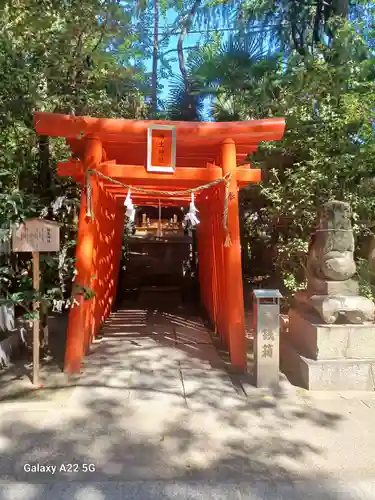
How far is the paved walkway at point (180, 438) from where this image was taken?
2742mm

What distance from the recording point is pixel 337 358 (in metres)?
4.71

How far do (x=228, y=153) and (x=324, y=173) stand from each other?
297 centimetres

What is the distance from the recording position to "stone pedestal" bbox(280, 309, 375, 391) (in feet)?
15.1

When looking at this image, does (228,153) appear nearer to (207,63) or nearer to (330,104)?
(330,104)

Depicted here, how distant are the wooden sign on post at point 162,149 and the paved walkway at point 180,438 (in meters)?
2.74

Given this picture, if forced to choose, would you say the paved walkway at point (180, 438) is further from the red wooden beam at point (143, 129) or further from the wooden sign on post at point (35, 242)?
the red wooden beam at point (143, 129)

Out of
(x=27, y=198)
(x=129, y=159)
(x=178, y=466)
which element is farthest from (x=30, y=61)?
(x=178, y=466)

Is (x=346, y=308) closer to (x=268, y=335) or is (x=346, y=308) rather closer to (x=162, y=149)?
(x=268, y=335)

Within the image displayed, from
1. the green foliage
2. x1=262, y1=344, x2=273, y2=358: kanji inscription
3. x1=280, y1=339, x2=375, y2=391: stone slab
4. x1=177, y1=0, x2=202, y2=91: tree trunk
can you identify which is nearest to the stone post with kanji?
x1=262, y1=344, x2=273, y2=358: kanji inscription

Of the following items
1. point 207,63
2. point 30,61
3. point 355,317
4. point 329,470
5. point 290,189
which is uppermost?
point 207,63

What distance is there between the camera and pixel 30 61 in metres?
4.78

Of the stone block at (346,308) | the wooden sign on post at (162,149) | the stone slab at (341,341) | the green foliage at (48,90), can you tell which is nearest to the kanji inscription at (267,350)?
the stone slab at (341,341)

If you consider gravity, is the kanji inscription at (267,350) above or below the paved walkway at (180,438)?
above

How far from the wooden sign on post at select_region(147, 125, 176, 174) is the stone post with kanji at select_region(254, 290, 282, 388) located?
222 cm
